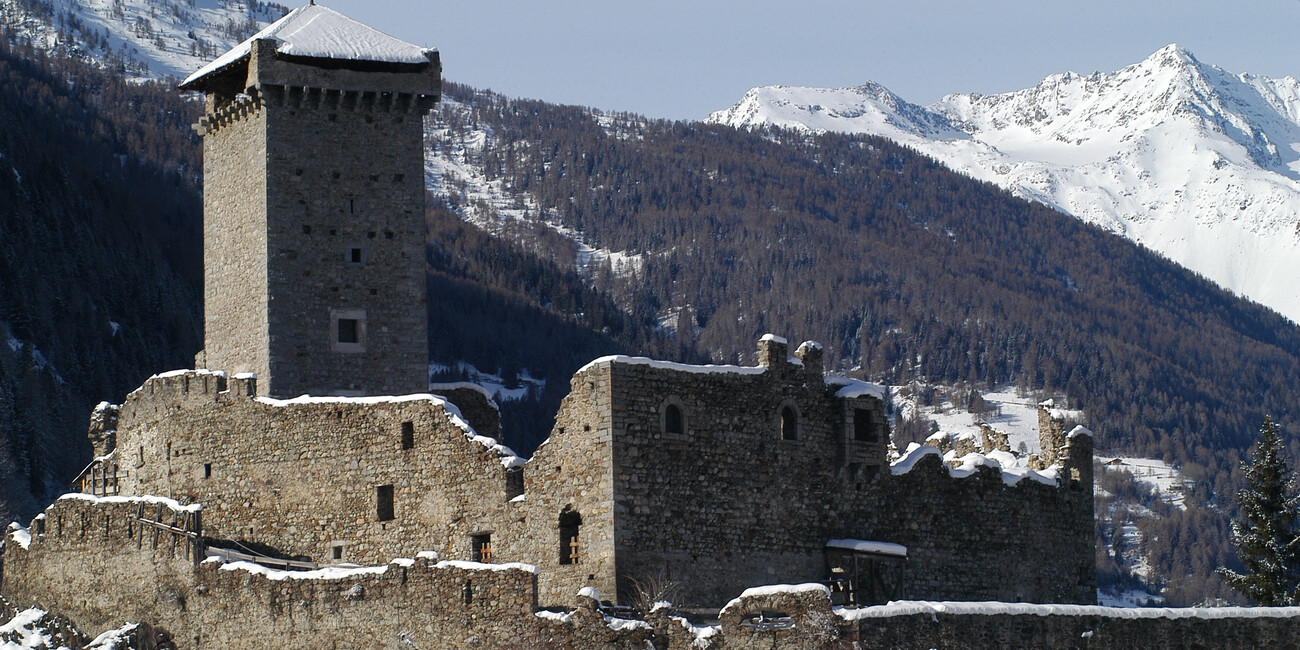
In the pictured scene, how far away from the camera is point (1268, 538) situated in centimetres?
5716

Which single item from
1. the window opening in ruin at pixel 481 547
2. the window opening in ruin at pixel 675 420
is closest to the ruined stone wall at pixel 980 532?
the window opening in ruin at pixel 675 420

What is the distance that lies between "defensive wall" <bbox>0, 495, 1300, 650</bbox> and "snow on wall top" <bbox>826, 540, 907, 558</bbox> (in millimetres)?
5458

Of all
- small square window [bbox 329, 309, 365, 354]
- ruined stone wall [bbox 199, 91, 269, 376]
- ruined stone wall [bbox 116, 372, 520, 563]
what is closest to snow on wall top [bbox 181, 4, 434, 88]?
ruined stone wall [bbox 199, 91, 269, 376]

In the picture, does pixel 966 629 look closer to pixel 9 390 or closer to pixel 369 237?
pixel 369 237

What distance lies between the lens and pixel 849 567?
48.6 m

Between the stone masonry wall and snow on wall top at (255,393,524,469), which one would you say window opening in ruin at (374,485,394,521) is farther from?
the stone masonry wall

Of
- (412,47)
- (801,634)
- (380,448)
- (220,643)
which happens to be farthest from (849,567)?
(412,47)

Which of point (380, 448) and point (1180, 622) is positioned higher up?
point (380, 448)

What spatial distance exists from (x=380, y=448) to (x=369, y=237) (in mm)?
8860

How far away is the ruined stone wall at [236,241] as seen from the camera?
55562 mm

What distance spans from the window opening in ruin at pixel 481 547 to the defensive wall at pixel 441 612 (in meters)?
2.23

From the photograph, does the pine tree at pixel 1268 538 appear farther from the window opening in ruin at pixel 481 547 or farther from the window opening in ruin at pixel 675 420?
the window opening in ruin at pixel 481 547

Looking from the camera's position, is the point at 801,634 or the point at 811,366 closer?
the point at 801,634

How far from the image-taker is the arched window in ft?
150
